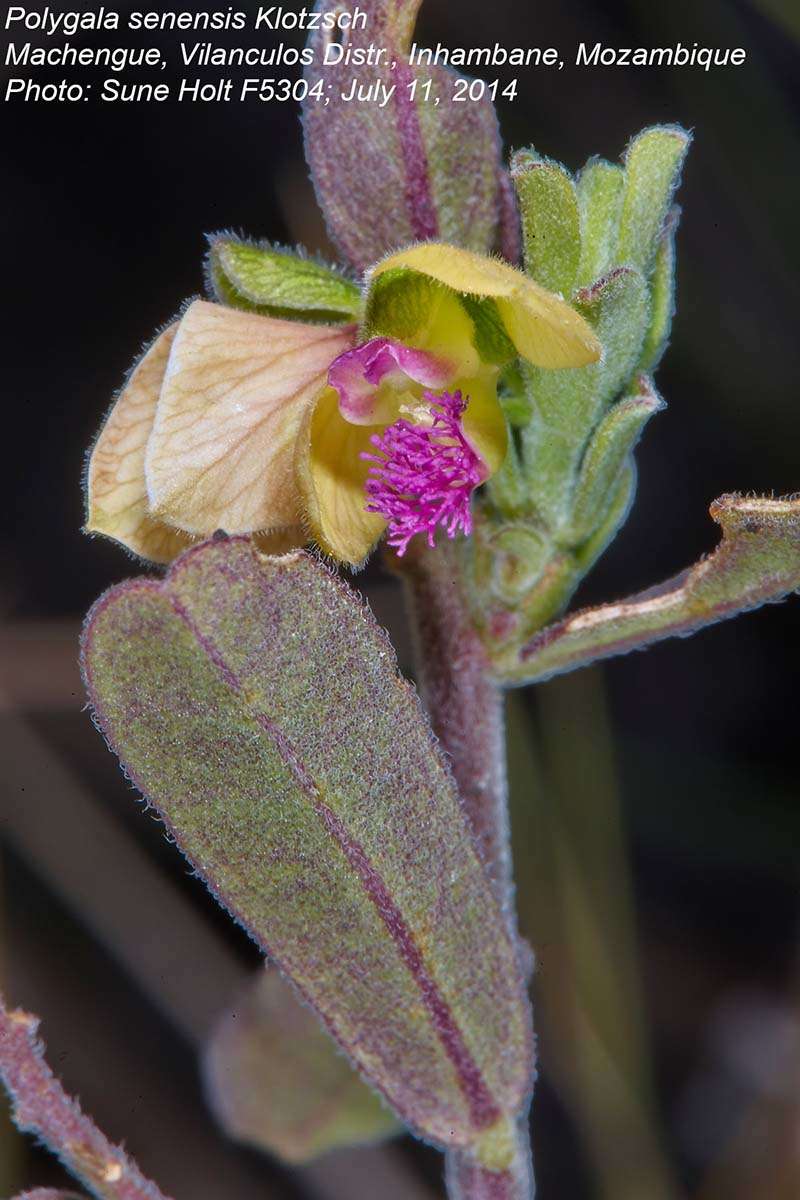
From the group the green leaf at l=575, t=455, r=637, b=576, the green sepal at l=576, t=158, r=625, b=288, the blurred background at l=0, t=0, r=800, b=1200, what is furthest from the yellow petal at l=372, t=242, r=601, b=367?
the blurred background at l=0, t=0, r=800, b=1200

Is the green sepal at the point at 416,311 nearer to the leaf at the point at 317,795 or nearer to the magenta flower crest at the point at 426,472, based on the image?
the magenta flower crest at the point at 426,472

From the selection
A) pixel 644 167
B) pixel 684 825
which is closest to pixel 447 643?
pixel 644 167

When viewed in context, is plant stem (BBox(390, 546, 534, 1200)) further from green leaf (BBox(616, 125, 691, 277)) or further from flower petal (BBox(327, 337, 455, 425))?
green leaf (BBox(616, 125, 691, 277))

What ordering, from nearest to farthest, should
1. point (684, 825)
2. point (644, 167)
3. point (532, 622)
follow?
point (644, 167) → point (532, 622) → point (684, 825)

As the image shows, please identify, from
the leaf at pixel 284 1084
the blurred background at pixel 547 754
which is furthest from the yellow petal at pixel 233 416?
the blurred background at pixel 547 754

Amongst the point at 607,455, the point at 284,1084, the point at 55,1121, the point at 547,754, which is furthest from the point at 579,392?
the point at 547,754

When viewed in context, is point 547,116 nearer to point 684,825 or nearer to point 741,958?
point 684,825

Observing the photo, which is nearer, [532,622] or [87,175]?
[532,622]
